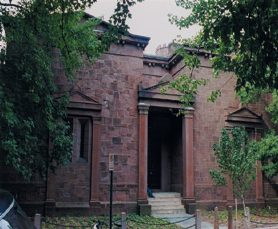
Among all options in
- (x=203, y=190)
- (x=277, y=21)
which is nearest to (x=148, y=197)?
(x=203, y=190)

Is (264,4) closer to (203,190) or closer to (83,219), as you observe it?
(83,219)

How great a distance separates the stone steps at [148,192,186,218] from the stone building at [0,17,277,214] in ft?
1.46

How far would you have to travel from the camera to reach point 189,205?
17.9 metres

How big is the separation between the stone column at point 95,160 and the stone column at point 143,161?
78.3 inches

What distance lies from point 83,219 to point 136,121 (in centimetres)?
521

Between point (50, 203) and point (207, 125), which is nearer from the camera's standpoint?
point (50, 203)

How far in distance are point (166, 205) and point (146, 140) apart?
3.35 m

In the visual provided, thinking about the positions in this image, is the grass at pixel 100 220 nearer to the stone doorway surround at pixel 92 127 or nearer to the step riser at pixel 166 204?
the stone doorway surround at pixel 92 127

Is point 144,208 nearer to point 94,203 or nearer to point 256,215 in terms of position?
point 94,203

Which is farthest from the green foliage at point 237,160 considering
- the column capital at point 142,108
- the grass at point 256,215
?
the column capital at point 142,108

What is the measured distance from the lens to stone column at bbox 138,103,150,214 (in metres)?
17.2

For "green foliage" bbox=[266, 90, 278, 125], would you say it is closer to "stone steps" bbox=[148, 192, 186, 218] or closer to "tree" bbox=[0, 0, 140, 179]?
"stone steps" bbox=[148, 192, 186, 218]

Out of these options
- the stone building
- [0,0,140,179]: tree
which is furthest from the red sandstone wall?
[0,0,140,179]: tree

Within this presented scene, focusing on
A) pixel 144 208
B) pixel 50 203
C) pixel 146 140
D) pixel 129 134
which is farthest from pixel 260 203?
pixel 50 203
